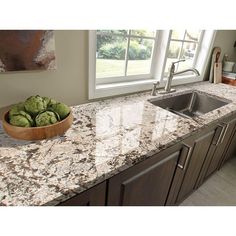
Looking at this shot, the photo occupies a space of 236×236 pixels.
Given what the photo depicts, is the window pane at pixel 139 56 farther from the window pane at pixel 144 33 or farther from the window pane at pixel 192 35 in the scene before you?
the window pane at pixel 192 35

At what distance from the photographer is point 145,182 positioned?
904 mm

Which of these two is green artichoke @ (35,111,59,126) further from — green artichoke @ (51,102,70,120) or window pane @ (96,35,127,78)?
window pane @ (96,35,127,78)

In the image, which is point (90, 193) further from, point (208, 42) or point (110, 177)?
point (208, 42)

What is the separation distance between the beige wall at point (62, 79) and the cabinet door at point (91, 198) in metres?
0.64

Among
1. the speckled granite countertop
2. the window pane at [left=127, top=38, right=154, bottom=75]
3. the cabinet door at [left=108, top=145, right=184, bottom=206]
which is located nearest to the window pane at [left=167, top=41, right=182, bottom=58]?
the window pane at [left=127, top=38, right=154, bottom=75]

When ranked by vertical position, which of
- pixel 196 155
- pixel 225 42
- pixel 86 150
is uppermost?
pixel 225 42

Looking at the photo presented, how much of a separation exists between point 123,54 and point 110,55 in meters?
0.14

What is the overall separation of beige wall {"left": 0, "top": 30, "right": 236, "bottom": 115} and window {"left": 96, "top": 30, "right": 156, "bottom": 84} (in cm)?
19

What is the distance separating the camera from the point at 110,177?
696 millimetres

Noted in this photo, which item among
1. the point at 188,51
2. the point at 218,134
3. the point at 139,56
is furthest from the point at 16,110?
the point at 188,51

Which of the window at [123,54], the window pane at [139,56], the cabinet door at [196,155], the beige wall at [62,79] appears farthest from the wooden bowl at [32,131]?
the window pane at [139,56]

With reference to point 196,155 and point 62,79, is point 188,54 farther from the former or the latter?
point 62,79
